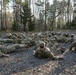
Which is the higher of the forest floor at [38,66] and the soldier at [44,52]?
the soldier at [44,52]

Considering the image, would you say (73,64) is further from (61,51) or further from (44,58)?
(61,51)

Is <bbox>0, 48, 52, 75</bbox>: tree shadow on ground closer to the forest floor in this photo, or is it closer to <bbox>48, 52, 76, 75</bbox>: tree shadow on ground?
the forest floor

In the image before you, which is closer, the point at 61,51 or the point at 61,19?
the point at 61,51

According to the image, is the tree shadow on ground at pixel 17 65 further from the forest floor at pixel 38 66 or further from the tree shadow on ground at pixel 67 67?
the tree shadow on ground at pixel 67 67

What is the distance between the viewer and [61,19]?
197 ft

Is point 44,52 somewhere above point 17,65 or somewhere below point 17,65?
above

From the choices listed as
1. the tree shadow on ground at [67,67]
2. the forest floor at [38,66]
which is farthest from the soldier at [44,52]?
the tree shadow on ground at [67,67]

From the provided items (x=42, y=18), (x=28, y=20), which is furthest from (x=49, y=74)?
(x=42, y=18)

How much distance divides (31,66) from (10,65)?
0.99 meters

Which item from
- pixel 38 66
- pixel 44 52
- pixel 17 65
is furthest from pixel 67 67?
pixel 17 65

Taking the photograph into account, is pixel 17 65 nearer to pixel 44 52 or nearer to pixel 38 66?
pixel 38 66

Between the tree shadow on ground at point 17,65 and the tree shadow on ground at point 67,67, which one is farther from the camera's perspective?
the tree shadow on ground at point 17,65

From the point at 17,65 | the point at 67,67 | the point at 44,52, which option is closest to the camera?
the point at 67,67

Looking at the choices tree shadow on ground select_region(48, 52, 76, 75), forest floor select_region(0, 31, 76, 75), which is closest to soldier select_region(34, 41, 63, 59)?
forest floor select_region(0, 31, 76, 75)
